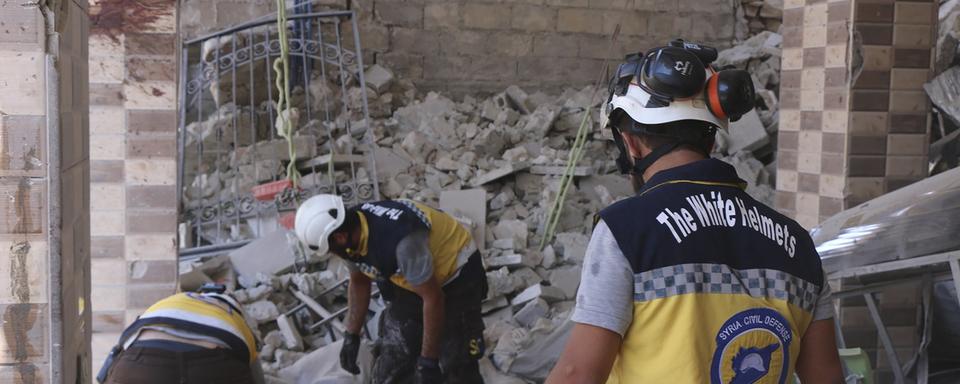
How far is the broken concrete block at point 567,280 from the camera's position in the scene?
6.82 metres

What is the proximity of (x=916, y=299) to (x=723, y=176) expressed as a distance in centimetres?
351

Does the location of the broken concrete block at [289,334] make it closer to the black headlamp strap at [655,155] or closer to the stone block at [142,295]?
the stone block at [142,295]

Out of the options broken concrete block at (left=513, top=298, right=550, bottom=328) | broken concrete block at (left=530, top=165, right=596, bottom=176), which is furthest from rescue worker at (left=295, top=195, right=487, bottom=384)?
broken concrete block at (left=530, top=165, right=596, bottom=176)

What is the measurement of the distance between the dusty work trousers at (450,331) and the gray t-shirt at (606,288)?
117 inches

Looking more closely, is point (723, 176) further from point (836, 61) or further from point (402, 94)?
point (402, 94)

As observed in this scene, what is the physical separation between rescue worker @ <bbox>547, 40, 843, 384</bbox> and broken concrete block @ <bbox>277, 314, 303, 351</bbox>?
4.29 metres

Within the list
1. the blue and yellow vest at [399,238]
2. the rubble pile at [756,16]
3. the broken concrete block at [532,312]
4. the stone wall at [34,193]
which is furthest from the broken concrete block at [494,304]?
the rubble pile at [756,16]

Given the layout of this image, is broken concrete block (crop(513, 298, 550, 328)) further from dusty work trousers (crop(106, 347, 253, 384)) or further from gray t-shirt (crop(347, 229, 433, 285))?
dusty work trousers (crop(106, 347, 253, 384))

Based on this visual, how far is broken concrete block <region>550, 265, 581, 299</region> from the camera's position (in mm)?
6823

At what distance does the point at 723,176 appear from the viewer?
1949 millimetres

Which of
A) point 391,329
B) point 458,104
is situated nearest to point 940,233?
point 391,329

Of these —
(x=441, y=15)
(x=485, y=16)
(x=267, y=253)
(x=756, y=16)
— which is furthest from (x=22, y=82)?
(x=756, y=16)

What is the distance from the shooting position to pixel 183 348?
3.32m

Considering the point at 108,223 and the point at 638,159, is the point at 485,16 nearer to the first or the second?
the point at 108,223
